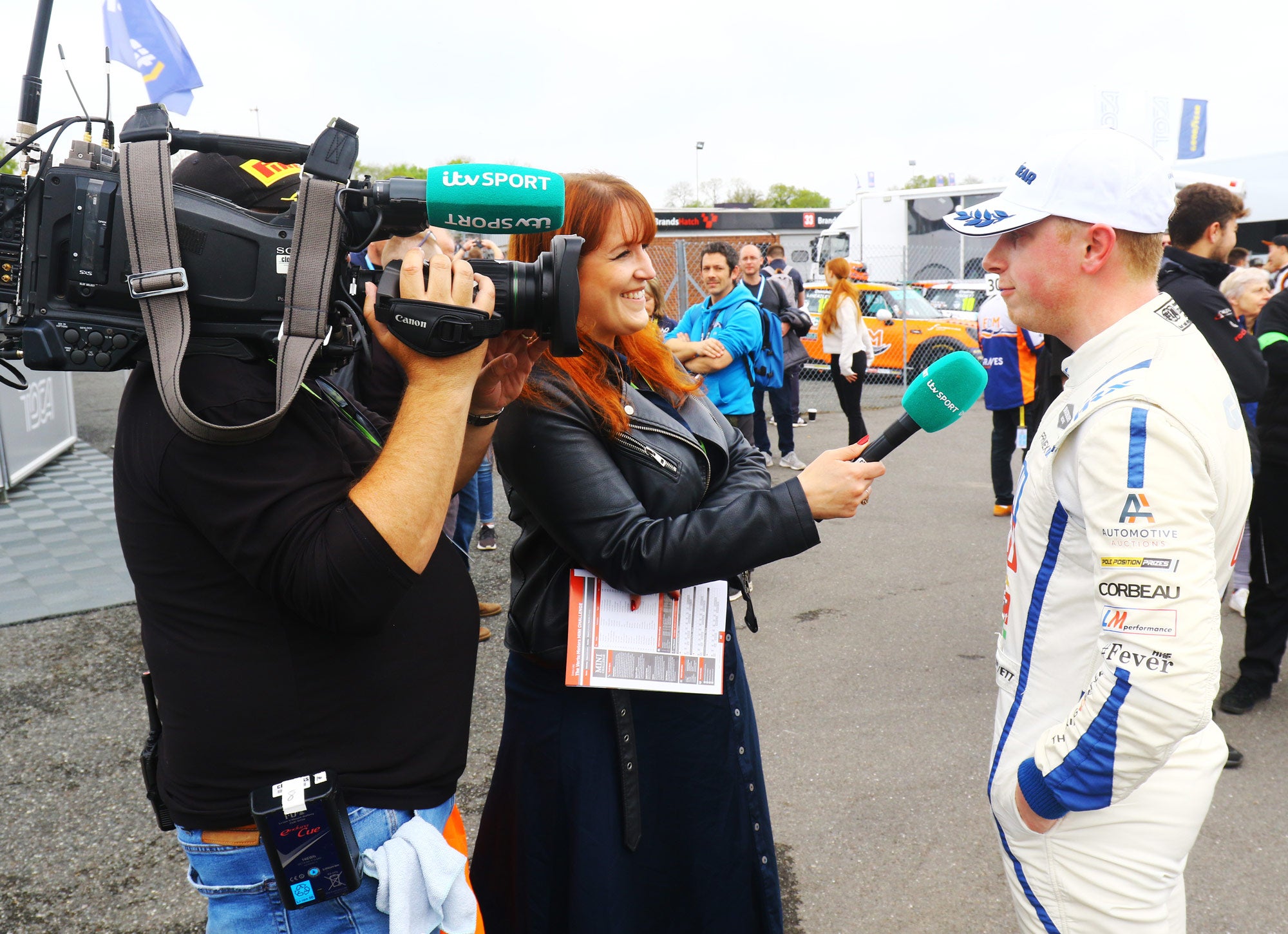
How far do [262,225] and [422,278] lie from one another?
21 cm

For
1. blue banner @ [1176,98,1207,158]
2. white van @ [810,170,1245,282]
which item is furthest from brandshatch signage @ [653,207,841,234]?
blue banner @ [1176,98,1207,158]

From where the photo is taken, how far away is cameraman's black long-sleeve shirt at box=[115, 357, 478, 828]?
3.90 feet

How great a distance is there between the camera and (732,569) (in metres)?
1.73

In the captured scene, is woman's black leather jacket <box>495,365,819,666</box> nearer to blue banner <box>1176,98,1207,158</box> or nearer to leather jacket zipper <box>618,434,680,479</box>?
leather jacket zipper <box>618,434,680,479</box>

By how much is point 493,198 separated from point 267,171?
37 cm

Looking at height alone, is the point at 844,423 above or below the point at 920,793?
below

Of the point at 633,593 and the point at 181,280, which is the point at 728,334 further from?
the point at 181,280

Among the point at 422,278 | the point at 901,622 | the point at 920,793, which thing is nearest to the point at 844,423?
the point at 901,622

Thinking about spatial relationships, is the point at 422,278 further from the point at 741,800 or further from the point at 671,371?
the point at 741,800

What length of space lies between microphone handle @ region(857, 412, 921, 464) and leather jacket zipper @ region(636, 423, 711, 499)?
308mm

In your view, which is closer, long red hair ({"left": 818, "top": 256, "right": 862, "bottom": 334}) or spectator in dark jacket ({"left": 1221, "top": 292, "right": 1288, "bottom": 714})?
spectator in dark jacket ({"left": 1221, "top": 292, "right": 1288, "bottom": 714})

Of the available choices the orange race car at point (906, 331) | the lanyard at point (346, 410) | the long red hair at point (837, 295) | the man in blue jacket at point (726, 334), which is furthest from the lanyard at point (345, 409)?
the orange race car at point (906, 331)

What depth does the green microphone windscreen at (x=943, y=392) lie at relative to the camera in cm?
189

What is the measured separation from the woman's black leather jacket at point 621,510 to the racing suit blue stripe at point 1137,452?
0.58 meters
